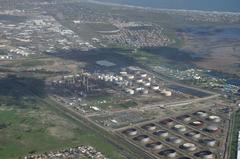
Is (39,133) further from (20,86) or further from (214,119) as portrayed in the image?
(214,119)

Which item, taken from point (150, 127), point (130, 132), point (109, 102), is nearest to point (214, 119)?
point (150, 127)

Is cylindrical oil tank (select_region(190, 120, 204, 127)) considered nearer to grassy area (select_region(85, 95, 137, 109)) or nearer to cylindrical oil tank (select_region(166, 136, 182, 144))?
cylindrical oil tank (select_region(166, 136, 182, 144))

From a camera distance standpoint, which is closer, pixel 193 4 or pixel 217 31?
pixel 217 31

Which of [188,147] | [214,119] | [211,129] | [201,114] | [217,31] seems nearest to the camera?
[188,147]

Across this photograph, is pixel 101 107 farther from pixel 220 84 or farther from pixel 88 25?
pixel 88 25

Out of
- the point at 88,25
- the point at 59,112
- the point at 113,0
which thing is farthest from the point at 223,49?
the point at 113,0

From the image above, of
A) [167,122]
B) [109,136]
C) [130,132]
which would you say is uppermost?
[167,122]

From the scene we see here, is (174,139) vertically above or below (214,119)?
below
